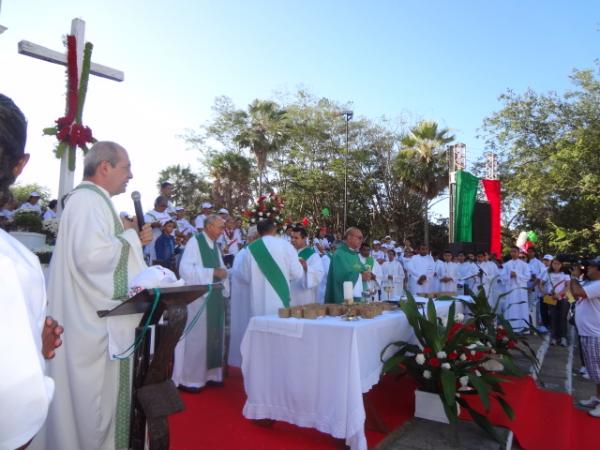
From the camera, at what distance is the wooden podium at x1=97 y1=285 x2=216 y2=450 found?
249 centimetres

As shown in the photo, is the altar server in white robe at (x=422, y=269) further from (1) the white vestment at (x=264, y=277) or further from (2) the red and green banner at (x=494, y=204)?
(1) the white vestment at (x=264, y=277)

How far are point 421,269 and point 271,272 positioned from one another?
417 inches

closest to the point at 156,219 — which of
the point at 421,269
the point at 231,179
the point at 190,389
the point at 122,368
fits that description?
the point at 190,389

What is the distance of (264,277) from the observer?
574cm

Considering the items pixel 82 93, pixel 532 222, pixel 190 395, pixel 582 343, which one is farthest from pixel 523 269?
pixel 532 222

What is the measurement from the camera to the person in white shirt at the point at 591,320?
588 centimetres

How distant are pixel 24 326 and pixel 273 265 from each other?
15.3ft

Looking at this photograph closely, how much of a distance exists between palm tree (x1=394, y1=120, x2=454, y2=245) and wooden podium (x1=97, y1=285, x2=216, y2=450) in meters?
24.2

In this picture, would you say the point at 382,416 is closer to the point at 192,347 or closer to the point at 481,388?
the point at 481,388

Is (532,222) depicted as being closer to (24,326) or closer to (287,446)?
(287,446)

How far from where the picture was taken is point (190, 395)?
5.32 metres

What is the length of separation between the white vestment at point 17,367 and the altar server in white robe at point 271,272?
4.60 m

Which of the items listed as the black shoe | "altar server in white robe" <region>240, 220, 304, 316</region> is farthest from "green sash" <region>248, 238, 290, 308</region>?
the black shoe

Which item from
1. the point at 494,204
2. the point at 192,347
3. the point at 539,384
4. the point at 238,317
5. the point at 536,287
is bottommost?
the point at 539,384
